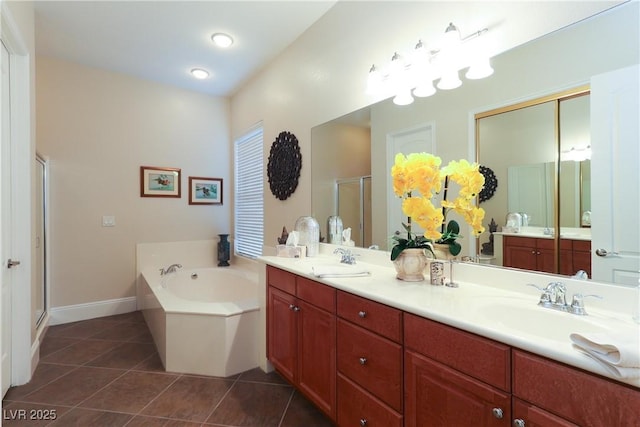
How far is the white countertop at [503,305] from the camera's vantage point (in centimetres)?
80

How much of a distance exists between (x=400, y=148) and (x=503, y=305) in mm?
1060

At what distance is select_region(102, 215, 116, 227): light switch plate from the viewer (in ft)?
11.3

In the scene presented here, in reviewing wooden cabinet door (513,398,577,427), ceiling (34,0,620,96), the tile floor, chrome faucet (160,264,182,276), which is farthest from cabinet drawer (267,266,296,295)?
chrome faucet (160,264,182,276)

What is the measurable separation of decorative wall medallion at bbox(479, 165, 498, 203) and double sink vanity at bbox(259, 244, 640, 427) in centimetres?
35

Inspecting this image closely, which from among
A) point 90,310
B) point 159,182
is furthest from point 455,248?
point 90,310

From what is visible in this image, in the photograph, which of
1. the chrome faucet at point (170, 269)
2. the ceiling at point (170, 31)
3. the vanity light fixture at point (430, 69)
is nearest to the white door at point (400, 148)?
the vanity light fixture at point (430, 69)

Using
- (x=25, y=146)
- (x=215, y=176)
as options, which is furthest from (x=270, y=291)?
(x=215, y=176)

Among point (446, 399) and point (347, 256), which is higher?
point (347, 256)

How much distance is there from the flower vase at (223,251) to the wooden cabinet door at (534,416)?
3.64 metres

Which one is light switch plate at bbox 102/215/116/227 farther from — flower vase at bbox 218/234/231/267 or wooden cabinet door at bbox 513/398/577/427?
wooden cabinet door at bbox 513/398/577/427

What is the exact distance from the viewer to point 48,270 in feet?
10.3

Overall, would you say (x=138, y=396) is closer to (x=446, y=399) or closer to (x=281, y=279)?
(x=281, y=279)

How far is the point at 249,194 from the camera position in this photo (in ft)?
12.6

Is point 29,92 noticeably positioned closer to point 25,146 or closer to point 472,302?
point 25,146
